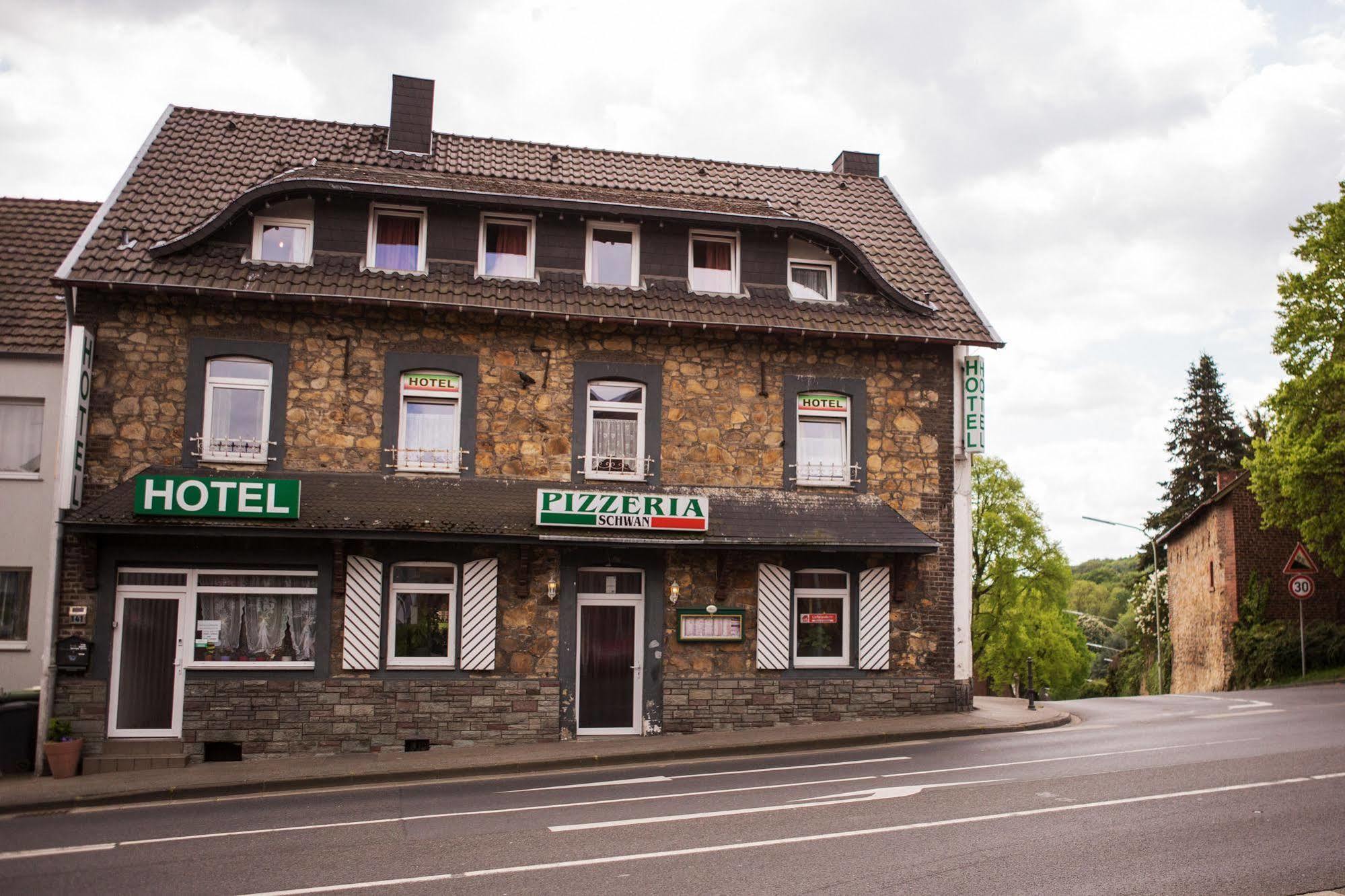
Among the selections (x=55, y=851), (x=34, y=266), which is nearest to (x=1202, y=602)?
(x=34, y=266)

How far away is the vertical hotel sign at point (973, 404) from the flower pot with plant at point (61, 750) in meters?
14.1

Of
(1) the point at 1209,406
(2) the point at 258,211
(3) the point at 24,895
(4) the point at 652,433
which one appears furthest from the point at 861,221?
(1) the point at 1209,406

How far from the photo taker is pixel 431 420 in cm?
1716

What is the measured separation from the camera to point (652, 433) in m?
17.6

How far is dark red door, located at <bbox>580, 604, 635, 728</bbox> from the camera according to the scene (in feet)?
55.7

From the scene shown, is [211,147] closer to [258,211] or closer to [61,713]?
[258,211]

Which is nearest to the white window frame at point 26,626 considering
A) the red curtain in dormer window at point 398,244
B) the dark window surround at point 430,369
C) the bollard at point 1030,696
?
the dark window surround at point 430,369

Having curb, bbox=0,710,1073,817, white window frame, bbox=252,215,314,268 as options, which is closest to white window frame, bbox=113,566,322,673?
curb, bbox=0,710,1073,817

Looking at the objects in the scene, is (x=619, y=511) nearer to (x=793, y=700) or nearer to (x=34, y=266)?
(x=793, y=700)

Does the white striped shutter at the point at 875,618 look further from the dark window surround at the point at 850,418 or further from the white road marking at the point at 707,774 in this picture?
the white road marking at the point at 707,774

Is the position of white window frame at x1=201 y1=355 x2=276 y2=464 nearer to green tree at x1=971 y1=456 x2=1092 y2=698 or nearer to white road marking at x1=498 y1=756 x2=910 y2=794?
white road marking at x1=498 y1=756 x2=910 y2=794

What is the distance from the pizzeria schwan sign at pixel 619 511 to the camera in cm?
1620

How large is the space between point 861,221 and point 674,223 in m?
4.44

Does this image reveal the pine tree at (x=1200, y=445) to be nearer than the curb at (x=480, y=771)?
No
